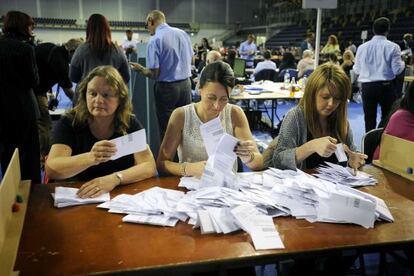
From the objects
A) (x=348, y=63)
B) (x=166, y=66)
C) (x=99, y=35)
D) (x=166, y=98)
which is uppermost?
(x=99, y=35)

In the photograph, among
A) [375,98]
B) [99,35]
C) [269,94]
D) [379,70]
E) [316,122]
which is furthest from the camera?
[269,94]

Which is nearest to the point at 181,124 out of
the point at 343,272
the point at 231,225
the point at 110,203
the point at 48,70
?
the point at 110,203

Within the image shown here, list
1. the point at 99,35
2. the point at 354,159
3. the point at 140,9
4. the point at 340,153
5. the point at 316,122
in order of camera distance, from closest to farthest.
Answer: the point at 340,153
the point at 354,159
the point at 316,122
the point at 99,35
the point at 140,9

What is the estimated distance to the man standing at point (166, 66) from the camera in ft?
13.3

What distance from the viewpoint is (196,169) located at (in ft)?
5.90

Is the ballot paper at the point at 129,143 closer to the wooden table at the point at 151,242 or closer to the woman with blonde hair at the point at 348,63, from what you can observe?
the wooden table at the point at 151,242

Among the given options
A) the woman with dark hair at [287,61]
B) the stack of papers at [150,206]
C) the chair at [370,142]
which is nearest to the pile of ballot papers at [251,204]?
the stack of papers at [150,206]

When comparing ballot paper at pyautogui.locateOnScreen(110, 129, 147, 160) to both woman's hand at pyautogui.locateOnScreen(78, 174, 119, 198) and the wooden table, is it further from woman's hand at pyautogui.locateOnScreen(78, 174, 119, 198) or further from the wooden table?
the wooden table

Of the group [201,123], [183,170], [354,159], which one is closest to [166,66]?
[201,123]

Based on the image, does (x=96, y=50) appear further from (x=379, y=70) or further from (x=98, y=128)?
(x=379, y=70)

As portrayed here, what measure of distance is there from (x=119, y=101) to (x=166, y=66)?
220cm

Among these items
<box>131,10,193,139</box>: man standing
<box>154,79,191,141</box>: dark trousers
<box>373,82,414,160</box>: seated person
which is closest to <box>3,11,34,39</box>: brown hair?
<box>131,10,193,139</box>: man standing

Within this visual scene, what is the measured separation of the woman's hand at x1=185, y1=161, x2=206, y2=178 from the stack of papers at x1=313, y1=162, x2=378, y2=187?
20.6 inches

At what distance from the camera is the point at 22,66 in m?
2.88
